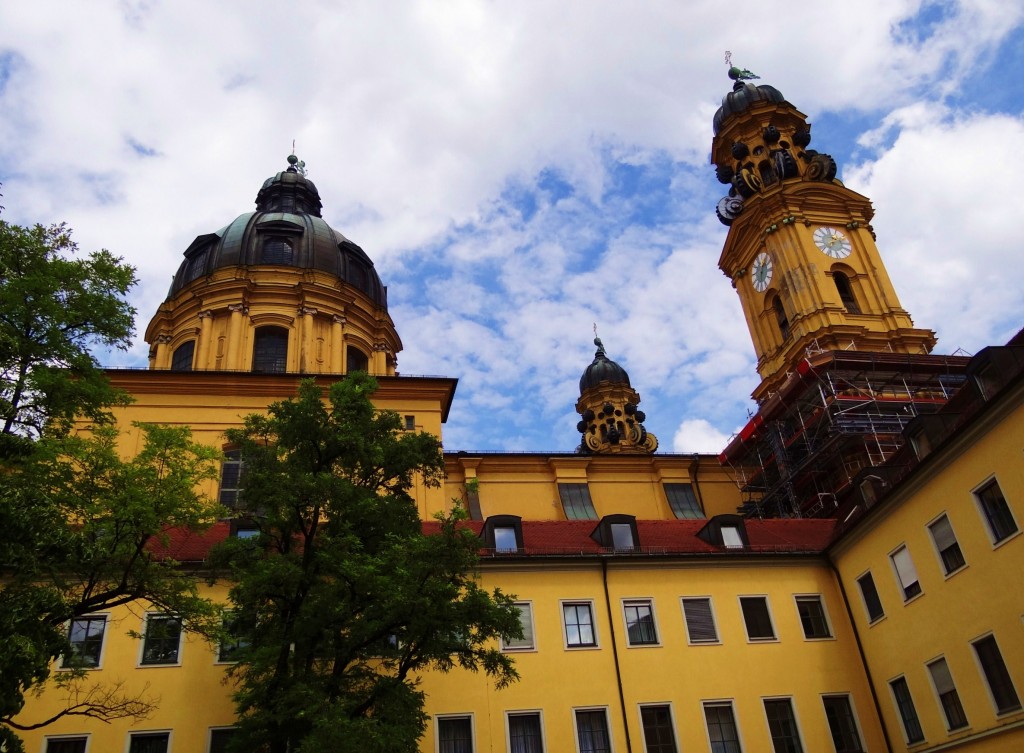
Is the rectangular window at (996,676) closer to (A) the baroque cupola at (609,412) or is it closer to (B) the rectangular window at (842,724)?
(B) the rectangular window at (842,724)

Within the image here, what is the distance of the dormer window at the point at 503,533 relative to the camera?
23406mm

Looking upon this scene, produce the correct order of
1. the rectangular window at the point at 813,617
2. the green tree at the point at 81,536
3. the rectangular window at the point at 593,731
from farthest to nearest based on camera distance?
the rectangular window at the point at 813,617, the rectangular window at the point at 593,731, the green tree at the point at 81,536

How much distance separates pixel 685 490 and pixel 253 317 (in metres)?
20.1

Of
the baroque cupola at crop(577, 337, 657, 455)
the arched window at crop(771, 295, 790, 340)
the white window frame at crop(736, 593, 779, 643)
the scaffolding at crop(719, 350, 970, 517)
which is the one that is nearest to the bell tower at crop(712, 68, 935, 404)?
the arched window at crop(771, 295, 790, 340)

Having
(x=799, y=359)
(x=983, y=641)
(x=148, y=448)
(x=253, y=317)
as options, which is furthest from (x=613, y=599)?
(x=253, y=317)

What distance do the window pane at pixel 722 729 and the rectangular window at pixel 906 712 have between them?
3.79 meters

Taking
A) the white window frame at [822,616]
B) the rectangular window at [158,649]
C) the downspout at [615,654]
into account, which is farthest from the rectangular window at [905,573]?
the rectangular window at [158,649]

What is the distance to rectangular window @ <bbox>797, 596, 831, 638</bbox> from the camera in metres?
23.0

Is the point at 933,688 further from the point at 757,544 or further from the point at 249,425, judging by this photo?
the point at 249,425

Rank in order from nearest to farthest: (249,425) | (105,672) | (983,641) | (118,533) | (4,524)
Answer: (4,524)
(118,533)
(249,425)
(983,641)
(105,672)

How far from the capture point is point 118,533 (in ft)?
44.4

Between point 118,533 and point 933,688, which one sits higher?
point 118,533

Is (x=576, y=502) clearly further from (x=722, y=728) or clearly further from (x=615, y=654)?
(x=722, y=728)

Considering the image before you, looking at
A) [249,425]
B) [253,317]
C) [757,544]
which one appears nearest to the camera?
[249,425]
